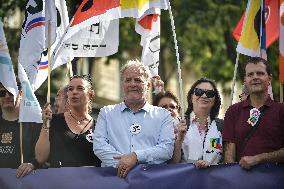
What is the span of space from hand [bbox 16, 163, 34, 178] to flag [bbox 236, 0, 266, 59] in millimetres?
2670

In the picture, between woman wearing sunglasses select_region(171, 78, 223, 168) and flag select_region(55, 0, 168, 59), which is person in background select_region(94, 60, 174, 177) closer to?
woman wearing sunglasses select_region(171, 78, 223, 168)

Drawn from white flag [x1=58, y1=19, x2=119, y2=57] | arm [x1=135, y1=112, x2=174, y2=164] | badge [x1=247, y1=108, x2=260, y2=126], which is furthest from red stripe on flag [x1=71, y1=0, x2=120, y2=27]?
badge [x1=247, y1=108, x2=260, y2=126]

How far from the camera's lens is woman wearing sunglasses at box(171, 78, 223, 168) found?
26.3 ft

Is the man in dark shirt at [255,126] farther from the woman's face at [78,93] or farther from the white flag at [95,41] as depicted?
the white flag at [95,41]

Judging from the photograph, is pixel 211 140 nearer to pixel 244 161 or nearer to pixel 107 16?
pixel 244 161

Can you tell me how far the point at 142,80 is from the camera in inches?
319

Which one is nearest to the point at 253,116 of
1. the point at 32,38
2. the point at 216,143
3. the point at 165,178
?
the point at 216,143

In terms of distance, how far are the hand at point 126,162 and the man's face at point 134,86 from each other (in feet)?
2.00

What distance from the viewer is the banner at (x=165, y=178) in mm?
7691

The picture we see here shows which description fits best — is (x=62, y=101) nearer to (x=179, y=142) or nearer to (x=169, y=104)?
(x=169, y=104)

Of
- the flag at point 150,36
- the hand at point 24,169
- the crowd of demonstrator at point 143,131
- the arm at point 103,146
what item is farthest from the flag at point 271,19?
the hand at point 24,169

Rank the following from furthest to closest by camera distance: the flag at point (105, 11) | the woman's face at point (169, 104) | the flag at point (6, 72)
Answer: the woman's face at point (169, 104), the flag at point (105, 11), the flag at point (6, 72)

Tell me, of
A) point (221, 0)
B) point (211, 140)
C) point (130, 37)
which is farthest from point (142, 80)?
point (130, 37)

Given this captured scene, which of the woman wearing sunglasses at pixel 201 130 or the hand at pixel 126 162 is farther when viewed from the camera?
the woman wearing sunglasses at pixel 201 130
